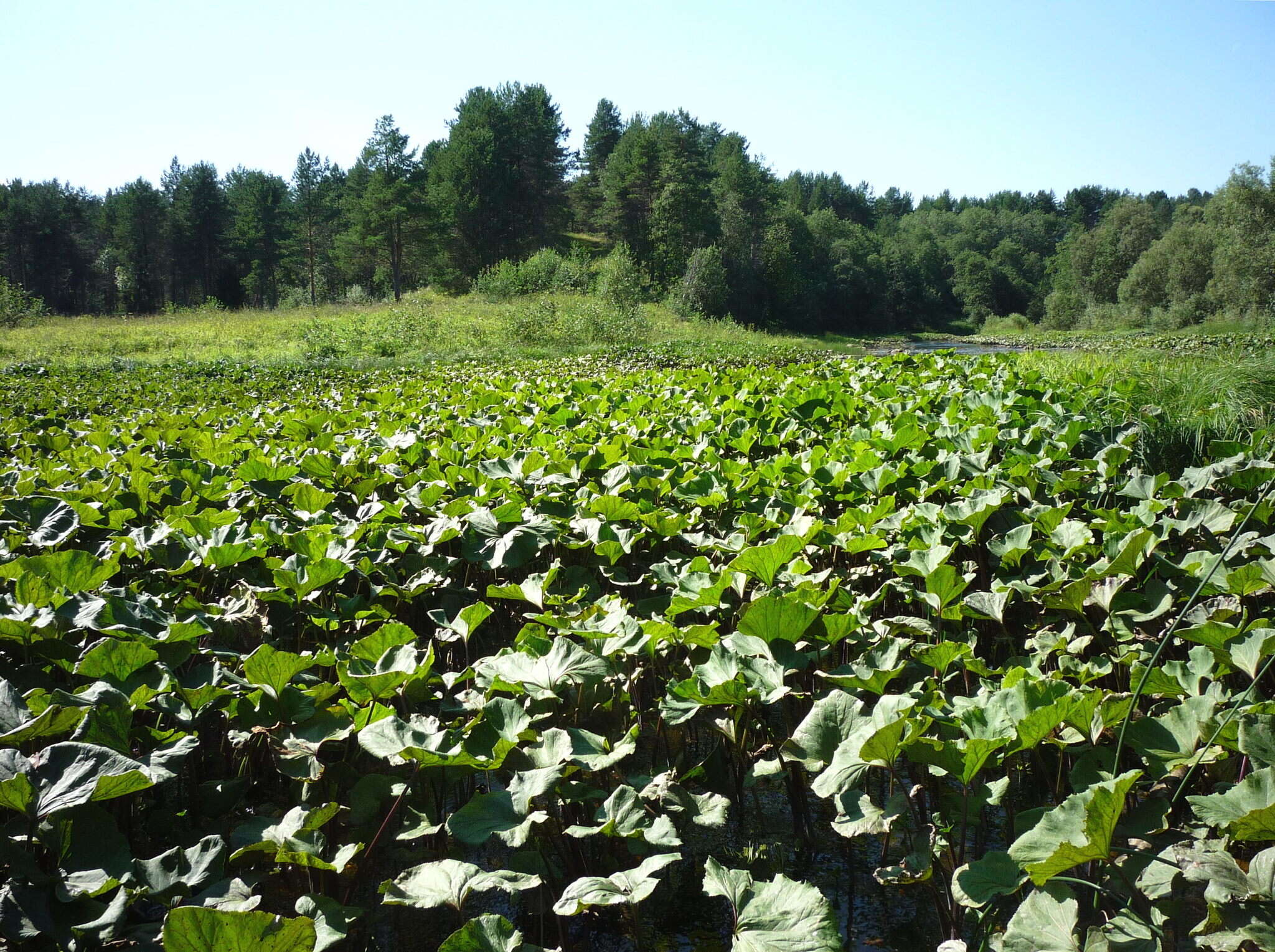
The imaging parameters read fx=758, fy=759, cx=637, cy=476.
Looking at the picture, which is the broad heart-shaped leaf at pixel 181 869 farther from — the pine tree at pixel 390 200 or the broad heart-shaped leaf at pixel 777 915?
the pine tree at pixel 390 200

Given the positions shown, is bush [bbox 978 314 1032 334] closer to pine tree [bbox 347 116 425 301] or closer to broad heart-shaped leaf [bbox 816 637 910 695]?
pine tree [bbox 347 116 425 301]

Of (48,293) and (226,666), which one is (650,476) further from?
(48,293)

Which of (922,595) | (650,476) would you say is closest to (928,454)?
(650,476)

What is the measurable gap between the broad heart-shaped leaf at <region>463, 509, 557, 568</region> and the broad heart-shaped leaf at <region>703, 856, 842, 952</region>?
4.49ft

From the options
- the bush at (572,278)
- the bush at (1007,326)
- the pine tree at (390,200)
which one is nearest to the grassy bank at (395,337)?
the bush at (572,278)

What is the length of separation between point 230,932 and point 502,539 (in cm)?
155

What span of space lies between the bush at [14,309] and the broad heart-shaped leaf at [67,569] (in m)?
37.8

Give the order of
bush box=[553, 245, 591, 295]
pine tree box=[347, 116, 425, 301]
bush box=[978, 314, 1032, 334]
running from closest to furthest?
bush box=[553, 245, 591, 295] → pine tree box=[347, 116, 425, 301] → bush box=[978, 314, 1032, 334]

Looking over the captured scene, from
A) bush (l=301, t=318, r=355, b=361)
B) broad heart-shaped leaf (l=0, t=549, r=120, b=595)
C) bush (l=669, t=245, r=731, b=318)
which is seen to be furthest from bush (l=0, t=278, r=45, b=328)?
broad heart-shaped leaf (l=0, t=549, r=120, b=595)

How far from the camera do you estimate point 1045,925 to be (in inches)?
43.7

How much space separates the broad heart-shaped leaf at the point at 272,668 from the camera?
1.54 meters

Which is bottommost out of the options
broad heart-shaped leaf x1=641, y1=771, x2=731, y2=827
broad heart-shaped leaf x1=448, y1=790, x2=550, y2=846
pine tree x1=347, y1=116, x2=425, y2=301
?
broad heart-shaped leaf x1=641, y1=771, x2=731, y2=827

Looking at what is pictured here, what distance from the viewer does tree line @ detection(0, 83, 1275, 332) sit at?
145 ft

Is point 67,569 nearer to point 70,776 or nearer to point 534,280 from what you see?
point 70,776
